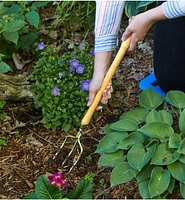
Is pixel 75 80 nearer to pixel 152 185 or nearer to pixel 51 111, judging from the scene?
pixel 51 111

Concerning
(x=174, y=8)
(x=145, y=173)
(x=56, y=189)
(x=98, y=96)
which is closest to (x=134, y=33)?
(x=174, y=8)

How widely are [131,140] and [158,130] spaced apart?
0.12 meters

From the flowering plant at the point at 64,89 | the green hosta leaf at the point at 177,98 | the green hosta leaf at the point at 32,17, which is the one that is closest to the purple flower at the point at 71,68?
the flowering plant at the point at 64,89

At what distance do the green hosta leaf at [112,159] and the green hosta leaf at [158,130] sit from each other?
0.15m

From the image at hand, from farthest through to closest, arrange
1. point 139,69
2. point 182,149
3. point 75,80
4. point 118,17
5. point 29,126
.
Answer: point 139,69, point 29,126, point 75,80, point 118,17, point 182,149

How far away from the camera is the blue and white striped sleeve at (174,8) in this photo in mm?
1698

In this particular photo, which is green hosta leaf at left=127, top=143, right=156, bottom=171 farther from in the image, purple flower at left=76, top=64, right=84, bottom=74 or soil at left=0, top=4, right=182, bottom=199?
purple flower at left=76, top=64, right=84, bottom=74

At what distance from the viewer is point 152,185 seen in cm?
173

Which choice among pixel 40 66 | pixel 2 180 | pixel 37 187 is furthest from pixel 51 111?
pixel 37 187

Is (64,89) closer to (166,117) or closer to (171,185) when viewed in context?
(166,117)

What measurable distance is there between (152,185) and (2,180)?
0.69 metres

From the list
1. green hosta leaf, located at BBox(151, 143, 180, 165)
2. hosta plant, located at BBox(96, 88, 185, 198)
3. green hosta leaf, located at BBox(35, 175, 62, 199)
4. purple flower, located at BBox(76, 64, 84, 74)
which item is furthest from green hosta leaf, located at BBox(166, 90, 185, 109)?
green hosta leaf, located at BBox(35, 175, 62, 199)

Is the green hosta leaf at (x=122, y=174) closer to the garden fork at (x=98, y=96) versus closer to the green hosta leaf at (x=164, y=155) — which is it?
the green hosta leaf at (x=164, y=155)

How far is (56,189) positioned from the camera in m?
1.73
